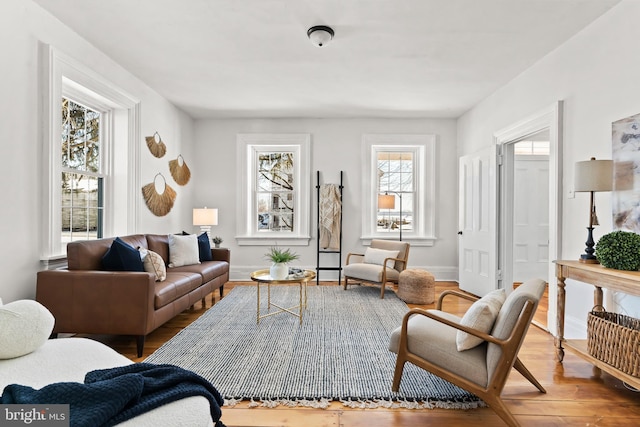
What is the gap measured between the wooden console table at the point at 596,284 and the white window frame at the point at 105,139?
162 inches

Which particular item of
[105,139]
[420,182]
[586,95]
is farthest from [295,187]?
[586,95]

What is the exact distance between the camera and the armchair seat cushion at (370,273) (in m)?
4.65

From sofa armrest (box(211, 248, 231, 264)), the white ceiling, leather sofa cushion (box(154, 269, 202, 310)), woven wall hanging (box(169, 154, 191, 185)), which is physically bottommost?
leather sofa cushion (box(154, 269, 202, 310))

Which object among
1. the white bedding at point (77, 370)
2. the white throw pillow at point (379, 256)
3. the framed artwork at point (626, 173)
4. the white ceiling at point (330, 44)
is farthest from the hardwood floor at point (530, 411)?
the white ceiling at point (330, 44)

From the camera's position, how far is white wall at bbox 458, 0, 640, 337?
8.42 ft

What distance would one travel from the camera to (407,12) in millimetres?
2738

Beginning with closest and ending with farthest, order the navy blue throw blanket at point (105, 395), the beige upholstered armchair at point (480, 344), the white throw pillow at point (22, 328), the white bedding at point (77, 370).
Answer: the navy blue throw blanket at point (105, 395) < the white bedding at point (77, 370) < the white throw pillow at point (22, 328) < the beige upholstered armchair at point (480, 344)

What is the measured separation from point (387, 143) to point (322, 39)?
9.95 feet

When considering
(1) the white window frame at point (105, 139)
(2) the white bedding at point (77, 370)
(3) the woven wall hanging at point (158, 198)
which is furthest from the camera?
(3) the woven wall hanging at point (158, 198)

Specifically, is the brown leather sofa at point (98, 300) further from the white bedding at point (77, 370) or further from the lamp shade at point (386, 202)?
the lamp shade at point (386, 202)

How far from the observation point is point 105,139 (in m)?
3.96

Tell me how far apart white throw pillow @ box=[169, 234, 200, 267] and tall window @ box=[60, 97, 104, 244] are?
793 mm

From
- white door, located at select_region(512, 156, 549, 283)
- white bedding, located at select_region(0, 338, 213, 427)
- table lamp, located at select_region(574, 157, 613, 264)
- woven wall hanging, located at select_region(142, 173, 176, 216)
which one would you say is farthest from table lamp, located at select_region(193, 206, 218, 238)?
white door, located at select_region(512, 156, 549, 283)

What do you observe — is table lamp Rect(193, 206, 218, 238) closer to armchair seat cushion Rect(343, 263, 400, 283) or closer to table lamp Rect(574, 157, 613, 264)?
armchair seat cushion Rect(343, 263, 400, 283)
